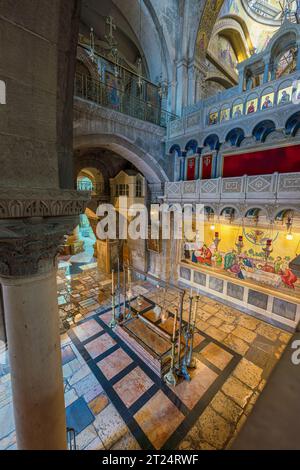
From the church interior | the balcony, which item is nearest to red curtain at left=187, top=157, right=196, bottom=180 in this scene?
the church interior

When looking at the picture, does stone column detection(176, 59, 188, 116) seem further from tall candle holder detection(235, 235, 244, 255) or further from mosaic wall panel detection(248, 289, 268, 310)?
mosaic wall panel detection(248, 289, 268, 310)

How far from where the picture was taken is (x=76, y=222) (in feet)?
6.20

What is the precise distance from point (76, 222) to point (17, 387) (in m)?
1.68

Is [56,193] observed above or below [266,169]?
below

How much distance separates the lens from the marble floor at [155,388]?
325 centimetres

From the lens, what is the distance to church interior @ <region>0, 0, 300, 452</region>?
4.96 ft

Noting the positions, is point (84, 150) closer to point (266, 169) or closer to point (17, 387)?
point (266, 169)

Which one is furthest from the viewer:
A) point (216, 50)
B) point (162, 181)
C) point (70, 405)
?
point (216, 50)

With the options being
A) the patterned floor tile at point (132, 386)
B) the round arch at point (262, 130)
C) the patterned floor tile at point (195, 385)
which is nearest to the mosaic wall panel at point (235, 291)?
the patterned floor tile at point (195, 385)

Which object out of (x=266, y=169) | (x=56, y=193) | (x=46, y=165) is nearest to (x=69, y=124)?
(x=46, y=165)

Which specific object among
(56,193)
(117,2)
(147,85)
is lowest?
(56,193)

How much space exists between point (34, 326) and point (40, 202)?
1.16 metres

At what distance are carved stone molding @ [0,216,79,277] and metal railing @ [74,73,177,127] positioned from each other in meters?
6.32

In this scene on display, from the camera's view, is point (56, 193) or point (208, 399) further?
point (208, 399)
